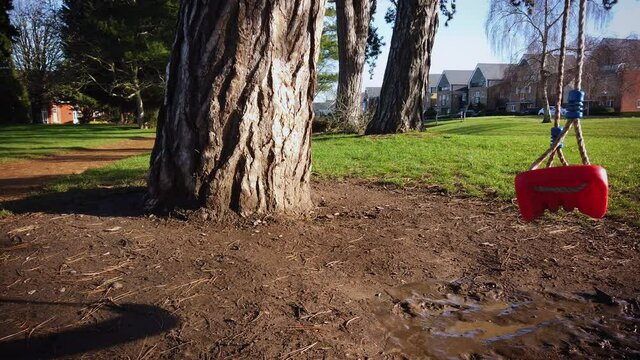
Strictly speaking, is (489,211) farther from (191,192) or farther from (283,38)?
(191,192)


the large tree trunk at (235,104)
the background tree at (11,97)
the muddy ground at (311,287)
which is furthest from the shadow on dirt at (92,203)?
the background tree at (11,97)

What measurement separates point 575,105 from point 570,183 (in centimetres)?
44

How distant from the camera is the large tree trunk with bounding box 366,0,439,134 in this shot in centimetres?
979

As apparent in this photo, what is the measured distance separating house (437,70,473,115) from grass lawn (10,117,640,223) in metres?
68.6

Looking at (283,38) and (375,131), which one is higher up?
(283,38)

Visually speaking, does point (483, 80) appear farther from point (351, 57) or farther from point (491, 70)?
point (351, 57)

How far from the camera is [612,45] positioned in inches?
1282

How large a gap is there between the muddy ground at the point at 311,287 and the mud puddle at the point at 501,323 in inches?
0.4

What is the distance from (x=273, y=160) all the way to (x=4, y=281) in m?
2.10

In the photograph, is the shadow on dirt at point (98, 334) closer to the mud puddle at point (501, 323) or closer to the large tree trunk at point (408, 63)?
the mud puddle at point (501, 323)

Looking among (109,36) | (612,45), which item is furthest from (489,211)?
(612,45)

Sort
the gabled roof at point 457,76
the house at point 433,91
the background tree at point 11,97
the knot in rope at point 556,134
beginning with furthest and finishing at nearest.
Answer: the house at point 433,91 → the gabled roof at point 457,76 → the background tree at point 11,97 → the knot in rope at point 556,134

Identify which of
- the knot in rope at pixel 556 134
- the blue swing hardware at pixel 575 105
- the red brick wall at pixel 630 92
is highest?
the red brick wall at pixel 630 92

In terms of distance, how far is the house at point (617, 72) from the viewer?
A: 32281 millimetres
